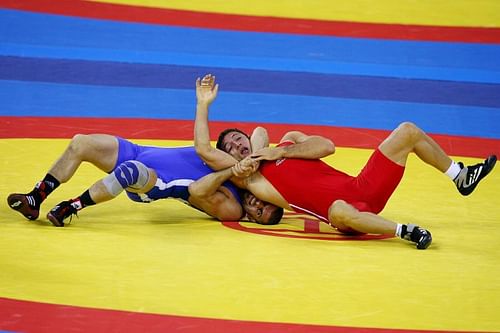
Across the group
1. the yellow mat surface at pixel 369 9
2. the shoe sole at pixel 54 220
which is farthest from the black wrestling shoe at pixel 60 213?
the yellow mat surface at pixel 369 9

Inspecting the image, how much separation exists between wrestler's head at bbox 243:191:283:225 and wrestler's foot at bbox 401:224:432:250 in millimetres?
904

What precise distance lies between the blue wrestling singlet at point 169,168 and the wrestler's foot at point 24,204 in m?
0.61

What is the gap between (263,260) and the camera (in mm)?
7207

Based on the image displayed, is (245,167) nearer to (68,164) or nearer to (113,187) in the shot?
(113,187)

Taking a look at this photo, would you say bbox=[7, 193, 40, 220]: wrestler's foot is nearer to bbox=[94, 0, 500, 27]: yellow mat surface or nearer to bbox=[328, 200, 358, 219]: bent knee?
bbox=[328, 200, 358, 219]: bent knee

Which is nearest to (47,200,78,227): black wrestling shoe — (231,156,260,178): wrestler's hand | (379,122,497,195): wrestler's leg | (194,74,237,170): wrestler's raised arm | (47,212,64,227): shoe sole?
(47,212,64,227): shoe sole

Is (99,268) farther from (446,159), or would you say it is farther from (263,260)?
(446,159)

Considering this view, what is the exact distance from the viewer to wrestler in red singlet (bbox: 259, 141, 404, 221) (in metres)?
7.73

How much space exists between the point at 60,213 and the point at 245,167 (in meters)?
1.19

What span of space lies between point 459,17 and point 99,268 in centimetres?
787

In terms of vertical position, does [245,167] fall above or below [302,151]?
below

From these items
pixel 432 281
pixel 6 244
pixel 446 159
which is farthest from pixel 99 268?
pixel 446 159

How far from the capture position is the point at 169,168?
312 inches

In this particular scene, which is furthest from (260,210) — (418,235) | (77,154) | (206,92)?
(77,154)
